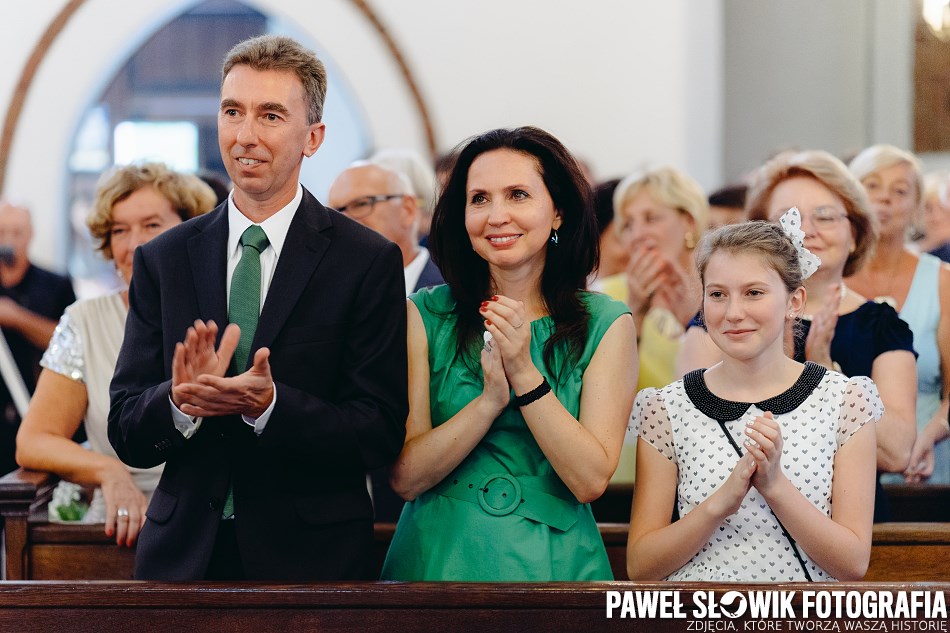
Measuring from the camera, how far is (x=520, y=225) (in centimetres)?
247

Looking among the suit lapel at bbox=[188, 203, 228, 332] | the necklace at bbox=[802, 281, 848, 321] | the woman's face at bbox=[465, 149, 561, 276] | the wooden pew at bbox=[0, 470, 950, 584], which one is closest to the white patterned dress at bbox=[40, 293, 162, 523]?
the wooden pew at bbox=[0, 470, 950, 584]

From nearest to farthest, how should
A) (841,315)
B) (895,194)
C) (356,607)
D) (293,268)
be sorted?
(356,607)
(293,268)
(841,315)
(895,194)

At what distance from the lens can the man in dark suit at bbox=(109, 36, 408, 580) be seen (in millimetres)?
2277

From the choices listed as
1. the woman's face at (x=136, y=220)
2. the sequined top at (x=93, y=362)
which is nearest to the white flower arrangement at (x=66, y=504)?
the sequined top at (x=93, y=362)

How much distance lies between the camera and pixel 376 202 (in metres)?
3.92

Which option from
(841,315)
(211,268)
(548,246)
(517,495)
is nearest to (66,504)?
(211,268)

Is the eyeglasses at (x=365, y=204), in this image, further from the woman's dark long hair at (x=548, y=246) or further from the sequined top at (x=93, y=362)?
the woman's dark long hair at (x=548, y=246)

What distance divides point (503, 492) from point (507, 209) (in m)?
0.58

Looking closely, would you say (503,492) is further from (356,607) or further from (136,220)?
(136,220)

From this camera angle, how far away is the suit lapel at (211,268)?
2.32m

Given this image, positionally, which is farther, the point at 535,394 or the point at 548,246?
the point at 548,246

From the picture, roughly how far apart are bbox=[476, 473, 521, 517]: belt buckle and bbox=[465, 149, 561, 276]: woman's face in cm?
44

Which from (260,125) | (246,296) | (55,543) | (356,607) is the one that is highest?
(260,125)

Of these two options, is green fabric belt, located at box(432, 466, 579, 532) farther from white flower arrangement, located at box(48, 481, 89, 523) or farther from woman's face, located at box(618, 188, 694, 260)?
woman's face, located at box(618, 188, 694, 260)
